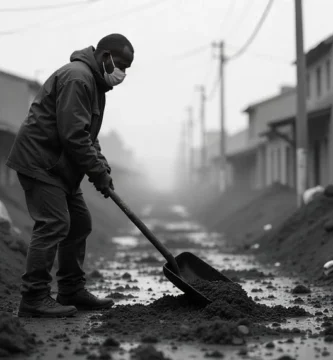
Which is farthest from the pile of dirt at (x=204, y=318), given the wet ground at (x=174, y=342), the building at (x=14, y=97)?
the building at (x=14, y=97)

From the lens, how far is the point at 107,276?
10.3 meters

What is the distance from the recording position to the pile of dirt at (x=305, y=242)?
428 inches

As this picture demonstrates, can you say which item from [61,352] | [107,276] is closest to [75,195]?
[61,352]

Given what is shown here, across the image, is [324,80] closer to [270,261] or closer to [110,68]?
[270,261]

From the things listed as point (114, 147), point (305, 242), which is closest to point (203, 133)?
point (305, 242)

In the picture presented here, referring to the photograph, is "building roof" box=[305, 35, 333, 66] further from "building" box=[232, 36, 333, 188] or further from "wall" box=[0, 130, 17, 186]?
"wall" box=[0, 130, 17, 186]

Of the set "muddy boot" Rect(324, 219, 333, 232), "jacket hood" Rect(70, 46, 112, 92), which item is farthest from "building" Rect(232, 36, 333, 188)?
"jacket hood" Rect(70, 46, 112, 92)

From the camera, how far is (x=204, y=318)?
5.70 meters

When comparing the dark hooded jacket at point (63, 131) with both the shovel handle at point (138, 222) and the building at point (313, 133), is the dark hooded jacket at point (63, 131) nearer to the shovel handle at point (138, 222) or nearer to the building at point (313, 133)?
the shovel handle at point (138, 222)

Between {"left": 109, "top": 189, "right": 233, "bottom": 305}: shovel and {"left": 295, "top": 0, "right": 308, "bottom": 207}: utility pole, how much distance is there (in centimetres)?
1038

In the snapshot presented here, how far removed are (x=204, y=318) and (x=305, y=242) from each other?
700cm

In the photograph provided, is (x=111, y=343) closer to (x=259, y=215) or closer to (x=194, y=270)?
(x=194, y=270)

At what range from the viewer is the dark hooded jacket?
6.02m

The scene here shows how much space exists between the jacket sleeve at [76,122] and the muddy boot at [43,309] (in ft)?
3.78
